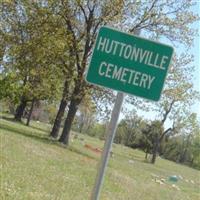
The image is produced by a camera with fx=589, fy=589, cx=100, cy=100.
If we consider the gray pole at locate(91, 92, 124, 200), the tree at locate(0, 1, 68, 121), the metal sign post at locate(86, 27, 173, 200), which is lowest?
the gray pole at locate(91, 92, 124, 200)

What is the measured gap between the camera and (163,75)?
6.51 metres

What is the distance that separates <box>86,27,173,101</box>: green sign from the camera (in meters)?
6.45

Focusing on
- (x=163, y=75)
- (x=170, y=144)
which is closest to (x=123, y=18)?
(x=163, y=75)

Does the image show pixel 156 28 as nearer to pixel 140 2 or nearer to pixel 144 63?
pixel 140 2

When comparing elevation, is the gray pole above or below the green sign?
below

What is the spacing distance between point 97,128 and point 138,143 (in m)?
70.4

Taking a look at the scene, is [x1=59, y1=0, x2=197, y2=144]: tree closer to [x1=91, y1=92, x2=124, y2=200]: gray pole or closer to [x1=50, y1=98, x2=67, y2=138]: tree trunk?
[x1=50, y1=98, x2=67, y2=138]: tree trunk

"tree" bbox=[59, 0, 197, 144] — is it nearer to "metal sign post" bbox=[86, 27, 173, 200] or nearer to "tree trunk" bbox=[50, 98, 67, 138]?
"tree trunk" bbox=[50, 98, 67, 138]

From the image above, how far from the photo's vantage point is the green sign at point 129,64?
6445 mm

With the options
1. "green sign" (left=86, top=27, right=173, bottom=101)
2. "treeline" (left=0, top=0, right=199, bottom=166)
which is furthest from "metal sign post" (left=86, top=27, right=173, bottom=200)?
"treeline" (left=0, top=0, right=199, bottom=166)

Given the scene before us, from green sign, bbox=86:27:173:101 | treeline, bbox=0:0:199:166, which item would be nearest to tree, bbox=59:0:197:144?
treeline, bbox=0:0:199:166

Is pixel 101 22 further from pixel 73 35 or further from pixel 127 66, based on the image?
pixel 127 66

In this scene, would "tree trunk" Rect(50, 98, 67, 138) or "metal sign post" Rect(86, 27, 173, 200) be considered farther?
"tree trunk" Rect(50, 98, 67, 138)

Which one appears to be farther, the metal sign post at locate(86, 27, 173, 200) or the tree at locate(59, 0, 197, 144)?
the tree at locate(59, 0, 197, 144)
